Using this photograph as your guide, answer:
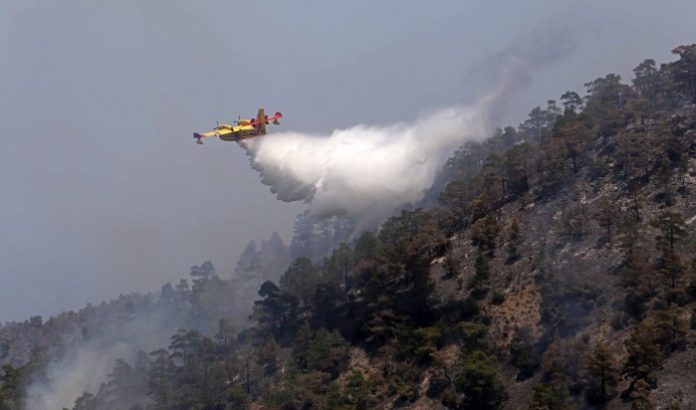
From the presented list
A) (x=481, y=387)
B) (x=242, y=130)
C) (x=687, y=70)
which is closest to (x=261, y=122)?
(x=242, y=130)

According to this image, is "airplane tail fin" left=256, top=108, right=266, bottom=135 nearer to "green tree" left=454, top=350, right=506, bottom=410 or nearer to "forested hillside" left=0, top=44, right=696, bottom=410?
"forested hillside" left=0, top=44, right=696, bottom=410

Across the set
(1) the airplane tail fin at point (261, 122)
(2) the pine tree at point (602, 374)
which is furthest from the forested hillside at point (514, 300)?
(1) the airplane tail fin at point (261, 122)

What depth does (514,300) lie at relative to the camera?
247 feet

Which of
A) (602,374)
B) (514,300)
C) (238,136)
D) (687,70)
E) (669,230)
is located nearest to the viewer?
(602,374)

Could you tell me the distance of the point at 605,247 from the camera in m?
75.9

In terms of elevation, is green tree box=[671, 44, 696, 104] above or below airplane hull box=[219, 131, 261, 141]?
below

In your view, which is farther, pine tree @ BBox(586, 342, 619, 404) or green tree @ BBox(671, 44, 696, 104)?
green tree @ BBox(671, 44, 696, 104)

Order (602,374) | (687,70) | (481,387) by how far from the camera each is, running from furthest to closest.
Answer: (687,70) < (481,387) < (602,374)

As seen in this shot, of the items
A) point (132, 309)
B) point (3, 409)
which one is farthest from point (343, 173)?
point (132, 309)

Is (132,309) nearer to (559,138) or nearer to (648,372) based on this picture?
(559,138)

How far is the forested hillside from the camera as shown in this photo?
61.5 m

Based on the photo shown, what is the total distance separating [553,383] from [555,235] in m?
26.1

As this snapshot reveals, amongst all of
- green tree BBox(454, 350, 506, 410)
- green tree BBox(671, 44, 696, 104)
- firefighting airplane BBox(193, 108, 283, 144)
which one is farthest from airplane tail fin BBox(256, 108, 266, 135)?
green tree BBox(671, 44, 696, 104)

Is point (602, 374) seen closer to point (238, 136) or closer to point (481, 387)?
point (481, 387)
